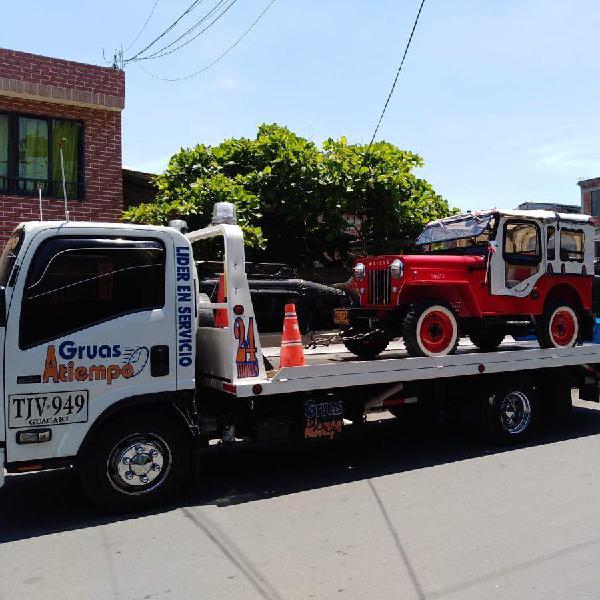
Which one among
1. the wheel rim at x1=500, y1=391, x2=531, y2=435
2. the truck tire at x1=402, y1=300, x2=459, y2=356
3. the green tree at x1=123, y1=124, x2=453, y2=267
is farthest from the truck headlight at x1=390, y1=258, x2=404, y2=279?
the green tree at x1=123, y1=124, x2=453, y2=267

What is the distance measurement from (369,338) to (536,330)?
2174mm

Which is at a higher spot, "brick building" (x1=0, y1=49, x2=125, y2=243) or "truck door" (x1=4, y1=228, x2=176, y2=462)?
"brick building" (x1=0, y1=49, x2=125, y2=243)

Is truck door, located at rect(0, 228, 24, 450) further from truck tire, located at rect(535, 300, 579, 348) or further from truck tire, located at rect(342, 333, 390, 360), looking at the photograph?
truck tire, located at rect(535, 300, 579, 348)

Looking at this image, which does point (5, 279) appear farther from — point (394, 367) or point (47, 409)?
point (394, 367)

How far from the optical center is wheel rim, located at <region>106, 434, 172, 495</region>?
509cm

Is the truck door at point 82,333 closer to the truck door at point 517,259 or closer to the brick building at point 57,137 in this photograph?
the truck door at point 517,259

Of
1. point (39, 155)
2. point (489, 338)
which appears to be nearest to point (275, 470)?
point (489, 338)

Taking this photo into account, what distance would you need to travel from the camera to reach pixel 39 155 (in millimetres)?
11945

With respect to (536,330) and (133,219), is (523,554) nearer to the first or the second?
(536,330)

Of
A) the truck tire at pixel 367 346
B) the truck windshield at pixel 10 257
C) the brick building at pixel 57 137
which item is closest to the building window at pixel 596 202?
the brick building at pixel 57 137

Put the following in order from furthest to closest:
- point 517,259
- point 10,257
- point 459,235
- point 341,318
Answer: point 459,235 → point 517,259 → point 341,318 → point 10,257

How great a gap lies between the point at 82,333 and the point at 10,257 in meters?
0.81

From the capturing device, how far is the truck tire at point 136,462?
503cm

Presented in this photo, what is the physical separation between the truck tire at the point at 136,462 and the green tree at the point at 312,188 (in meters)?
6.65
